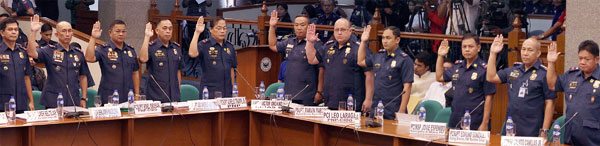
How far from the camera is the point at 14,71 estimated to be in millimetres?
9453

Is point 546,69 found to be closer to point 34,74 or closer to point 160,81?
point 160,81

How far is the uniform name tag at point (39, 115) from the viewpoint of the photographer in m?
8.52

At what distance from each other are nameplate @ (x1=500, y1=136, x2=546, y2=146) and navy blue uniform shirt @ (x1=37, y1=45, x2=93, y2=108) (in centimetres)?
388

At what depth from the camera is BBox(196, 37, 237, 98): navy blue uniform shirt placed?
34.4ft

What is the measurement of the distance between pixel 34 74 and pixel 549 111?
18.9ft

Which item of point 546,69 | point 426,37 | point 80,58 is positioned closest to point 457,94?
point 546,69

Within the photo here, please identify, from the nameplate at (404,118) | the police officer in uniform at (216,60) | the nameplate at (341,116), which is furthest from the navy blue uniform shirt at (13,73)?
the nameplate at (404,118)

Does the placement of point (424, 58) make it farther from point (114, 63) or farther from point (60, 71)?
point (60, 71)

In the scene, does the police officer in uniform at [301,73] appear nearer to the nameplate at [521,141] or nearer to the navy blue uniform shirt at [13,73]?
the navy blue uniform shirt at [13,73]

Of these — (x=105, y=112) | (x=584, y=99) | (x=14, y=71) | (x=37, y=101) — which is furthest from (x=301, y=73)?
(x=584, y=99)

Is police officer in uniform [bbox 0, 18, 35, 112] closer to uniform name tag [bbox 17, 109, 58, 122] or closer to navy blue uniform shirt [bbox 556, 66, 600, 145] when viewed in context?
uniform name tag [bbox 17, 109, 58, 122]

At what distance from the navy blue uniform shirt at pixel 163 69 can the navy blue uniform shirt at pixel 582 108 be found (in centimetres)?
366

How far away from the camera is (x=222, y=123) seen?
9641 millimetres

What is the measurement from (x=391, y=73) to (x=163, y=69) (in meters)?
2.09
